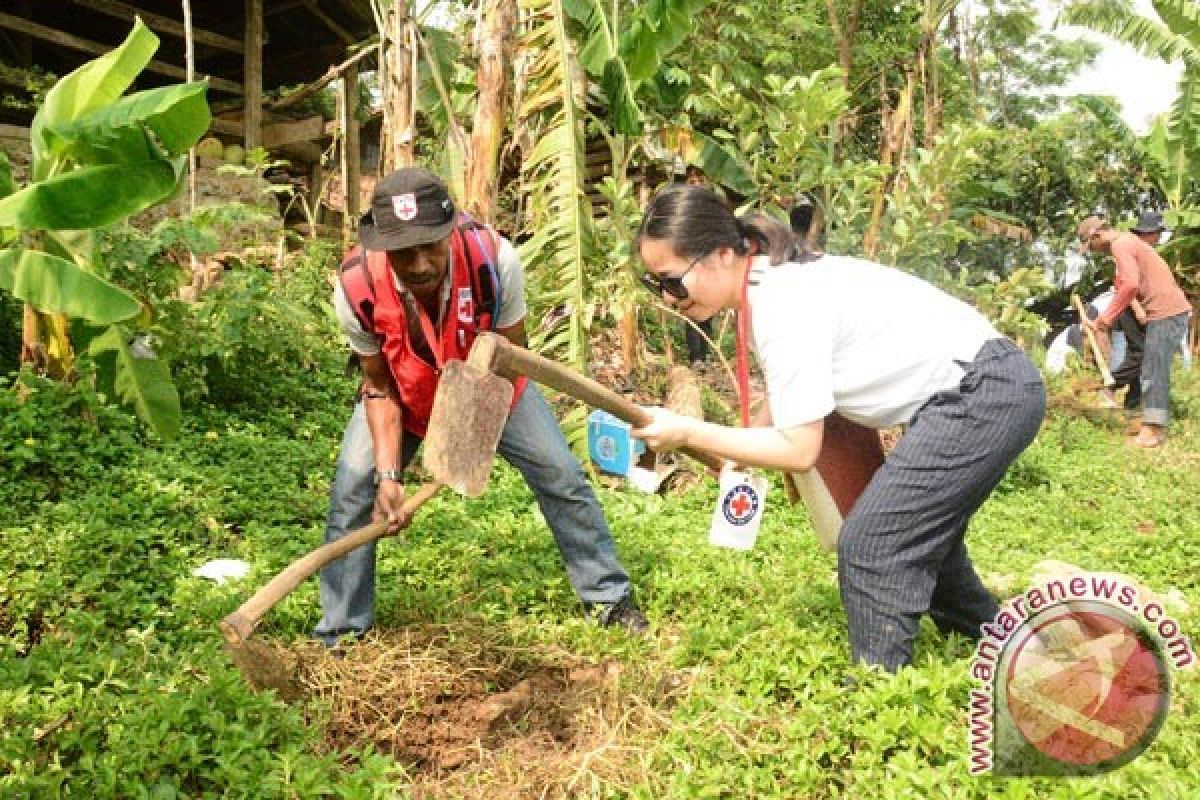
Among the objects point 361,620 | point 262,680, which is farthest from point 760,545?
point 262,680

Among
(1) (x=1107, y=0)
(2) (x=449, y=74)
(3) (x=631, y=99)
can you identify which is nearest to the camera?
(3) (x=631, y=99)

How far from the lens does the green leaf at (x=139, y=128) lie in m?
3.17

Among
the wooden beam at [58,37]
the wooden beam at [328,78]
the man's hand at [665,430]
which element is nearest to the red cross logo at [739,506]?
the man's hand at [665,430]

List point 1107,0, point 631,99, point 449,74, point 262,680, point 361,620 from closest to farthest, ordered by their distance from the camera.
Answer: point 262,680
point 361,620
point 631,99
point 449,74
point 1107,0

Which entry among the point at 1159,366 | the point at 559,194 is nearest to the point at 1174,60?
the point at 1159,366

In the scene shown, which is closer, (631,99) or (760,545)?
(760,545)

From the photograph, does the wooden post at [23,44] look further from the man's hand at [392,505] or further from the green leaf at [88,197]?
the man's hand at [392,505]

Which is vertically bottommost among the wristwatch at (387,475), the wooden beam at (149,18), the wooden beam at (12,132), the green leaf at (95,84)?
the wristwatch at (387,475)

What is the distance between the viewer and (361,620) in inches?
145

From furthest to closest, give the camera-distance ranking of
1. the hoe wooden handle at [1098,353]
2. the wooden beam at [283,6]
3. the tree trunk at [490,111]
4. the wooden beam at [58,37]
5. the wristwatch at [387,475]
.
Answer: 1. the wooden beam at [283,6]
2. the hoe wooden handle at [1098,353]
3. the wooden beam at [58,37]
4. the tree trunk at [490,111]
5. the wristwatch at [387,475]

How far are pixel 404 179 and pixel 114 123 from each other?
989 mm

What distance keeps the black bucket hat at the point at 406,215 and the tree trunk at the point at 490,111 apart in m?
2.59

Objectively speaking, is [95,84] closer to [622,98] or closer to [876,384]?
[876,384]

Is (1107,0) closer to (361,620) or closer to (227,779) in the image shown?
(361,620)
